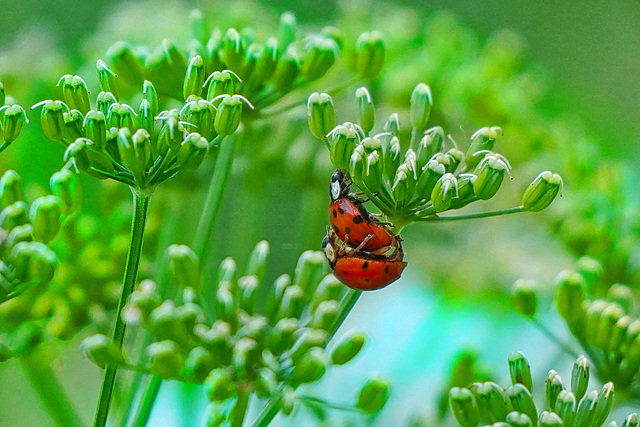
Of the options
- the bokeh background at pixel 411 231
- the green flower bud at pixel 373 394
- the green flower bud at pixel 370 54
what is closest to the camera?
the green flower bud at pixel 373 394

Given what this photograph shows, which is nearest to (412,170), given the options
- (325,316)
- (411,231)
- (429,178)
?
(429,178)

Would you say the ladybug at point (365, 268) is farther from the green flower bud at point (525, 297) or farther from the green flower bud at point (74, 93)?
the green flower bud at point (74, 93)

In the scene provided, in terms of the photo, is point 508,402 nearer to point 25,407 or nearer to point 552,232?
point 552,232

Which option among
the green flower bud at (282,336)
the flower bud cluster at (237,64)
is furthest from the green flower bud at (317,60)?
the green flower bud at (282,336)

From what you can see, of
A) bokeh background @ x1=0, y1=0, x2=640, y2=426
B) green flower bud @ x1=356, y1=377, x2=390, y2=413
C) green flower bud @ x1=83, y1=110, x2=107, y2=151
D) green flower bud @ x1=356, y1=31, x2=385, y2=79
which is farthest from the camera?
bokeh background @ x1=0, y1=0, x2=640, y2=426

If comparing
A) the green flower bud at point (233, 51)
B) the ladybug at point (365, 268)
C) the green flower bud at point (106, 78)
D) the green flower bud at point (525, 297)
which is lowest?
the green flower bud at point (525, 297)

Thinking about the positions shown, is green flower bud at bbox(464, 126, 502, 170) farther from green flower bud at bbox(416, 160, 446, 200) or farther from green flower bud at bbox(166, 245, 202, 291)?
green flower bud at bbox(166, 245, 202, 291)

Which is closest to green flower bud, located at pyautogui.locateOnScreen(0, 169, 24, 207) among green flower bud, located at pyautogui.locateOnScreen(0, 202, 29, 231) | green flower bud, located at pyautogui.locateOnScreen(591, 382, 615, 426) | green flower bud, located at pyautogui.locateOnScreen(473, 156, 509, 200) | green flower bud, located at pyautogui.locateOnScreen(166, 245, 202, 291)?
green flower bud, located at pyautogui.locateOnScreen(0, 202, 29, 231)
